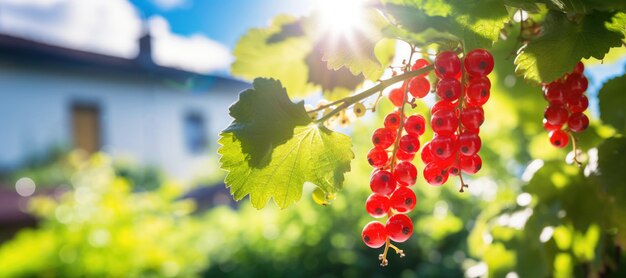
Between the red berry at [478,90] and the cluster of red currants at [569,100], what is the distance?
0.13 m

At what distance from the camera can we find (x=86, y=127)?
1400 centimetres

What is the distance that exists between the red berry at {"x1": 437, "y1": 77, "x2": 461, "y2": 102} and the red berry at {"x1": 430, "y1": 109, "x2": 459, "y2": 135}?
23 mm

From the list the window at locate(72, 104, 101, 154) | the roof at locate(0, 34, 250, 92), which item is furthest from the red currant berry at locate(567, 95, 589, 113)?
the window at locate(72, 104, 101, 154)

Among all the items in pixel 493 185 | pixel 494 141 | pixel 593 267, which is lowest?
pixel 493 185

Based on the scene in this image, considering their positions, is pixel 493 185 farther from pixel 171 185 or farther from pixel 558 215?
pixel 171 185

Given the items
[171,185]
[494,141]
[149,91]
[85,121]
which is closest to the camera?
[494,141]

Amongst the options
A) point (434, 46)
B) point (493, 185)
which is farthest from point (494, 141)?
point (434, 46)

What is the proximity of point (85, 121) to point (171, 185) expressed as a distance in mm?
11319

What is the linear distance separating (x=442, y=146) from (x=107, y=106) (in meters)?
14.5

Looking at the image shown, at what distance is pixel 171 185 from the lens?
3.64 meters

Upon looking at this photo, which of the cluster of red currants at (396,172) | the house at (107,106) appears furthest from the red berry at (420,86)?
the house at (107,106)

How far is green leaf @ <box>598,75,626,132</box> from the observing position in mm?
990

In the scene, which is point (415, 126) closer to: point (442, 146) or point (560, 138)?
point (442, 146)

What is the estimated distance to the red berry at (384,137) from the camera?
2.41 feet
